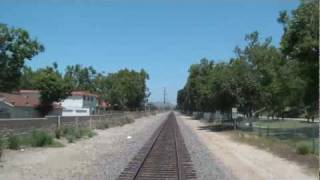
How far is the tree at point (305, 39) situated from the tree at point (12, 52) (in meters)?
29.9

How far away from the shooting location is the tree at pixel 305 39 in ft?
116

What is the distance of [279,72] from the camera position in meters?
58.6

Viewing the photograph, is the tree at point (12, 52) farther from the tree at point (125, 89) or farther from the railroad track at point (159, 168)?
the tree at point (125, 89)

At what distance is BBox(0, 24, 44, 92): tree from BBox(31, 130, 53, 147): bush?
100ft

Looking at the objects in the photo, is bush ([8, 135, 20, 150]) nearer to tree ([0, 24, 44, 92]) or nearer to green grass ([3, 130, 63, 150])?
green grass ([3, 130, 63, 150])

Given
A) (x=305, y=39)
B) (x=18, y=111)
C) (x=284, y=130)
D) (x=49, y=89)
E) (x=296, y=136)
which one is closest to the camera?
(x=305, y=39)

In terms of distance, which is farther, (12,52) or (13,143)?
(12,52)

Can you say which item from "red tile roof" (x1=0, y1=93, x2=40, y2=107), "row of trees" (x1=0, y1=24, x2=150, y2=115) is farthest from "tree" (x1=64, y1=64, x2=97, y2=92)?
"red tile roof" (x1=0, y1=93, x2=40, y2=107)

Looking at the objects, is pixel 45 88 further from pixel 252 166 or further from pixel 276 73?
pixel 252 166

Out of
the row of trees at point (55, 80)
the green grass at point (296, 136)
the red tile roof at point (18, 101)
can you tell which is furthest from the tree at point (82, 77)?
the green grass at point (296, 136)

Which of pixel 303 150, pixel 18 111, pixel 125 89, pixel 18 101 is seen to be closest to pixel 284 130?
pixel 303 150

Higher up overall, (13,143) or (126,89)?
(126,89)

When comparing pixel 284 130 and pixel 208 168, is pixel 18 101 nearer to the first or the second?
pixel 284 130

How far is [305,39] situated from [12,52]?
34.7m
